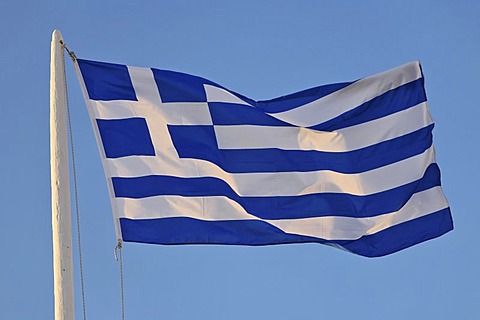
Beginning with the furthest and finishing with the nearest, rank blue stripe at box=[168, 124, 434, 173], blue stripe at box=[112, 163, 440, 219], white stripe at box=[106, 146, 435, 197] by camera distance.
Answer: blue stripe at box=[168, 124, 434, 173], white stripe at box=[106, 146, 435, 197], blue stripe at box=[112, 163, 440, 219]

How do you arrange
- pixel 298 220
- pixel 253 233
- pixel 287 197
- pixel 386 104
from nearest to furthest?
1. pixel 253 233
2. pixel 298 220
3. pixel 287 197
4. pixel 386 104

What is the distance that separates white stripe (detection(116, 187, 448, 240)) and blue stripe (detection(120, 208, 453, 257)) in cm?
7

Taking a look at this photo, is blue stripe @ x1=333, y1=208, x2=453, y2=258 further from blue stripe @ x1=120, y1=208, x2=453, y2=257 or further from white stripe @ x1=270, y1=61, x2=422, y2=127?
white stripe @ x1=270, y1=61, x2=422, y2=127

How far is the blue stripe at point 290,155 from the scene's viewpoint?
16.1 metres

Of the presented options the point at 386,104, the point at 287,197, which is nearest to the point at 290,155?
the point at 287,197

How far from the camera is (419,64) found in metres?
17.5

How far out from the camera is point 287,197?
1639 centimetres

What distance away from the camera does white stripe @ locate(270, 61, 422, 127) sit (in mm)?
17266

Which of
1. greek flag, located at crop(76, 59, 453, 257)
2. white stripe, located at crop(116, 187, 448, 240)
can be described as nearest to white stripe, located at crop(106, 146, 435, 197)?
greek flag, located at crop(76, 59, 453, 257)

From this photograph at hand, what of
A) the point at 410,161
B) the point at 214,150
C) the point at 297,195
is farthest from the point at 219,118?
the point at 410,161

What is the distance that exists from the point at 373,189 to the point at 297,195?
115 cm

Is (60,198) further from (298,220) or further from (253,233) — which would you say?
(298,220)

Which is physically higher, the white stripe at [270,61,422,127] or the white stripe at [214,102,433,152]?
the white stripe at [270,61,422,127]

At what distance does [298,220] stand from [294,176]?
70 centimetres
